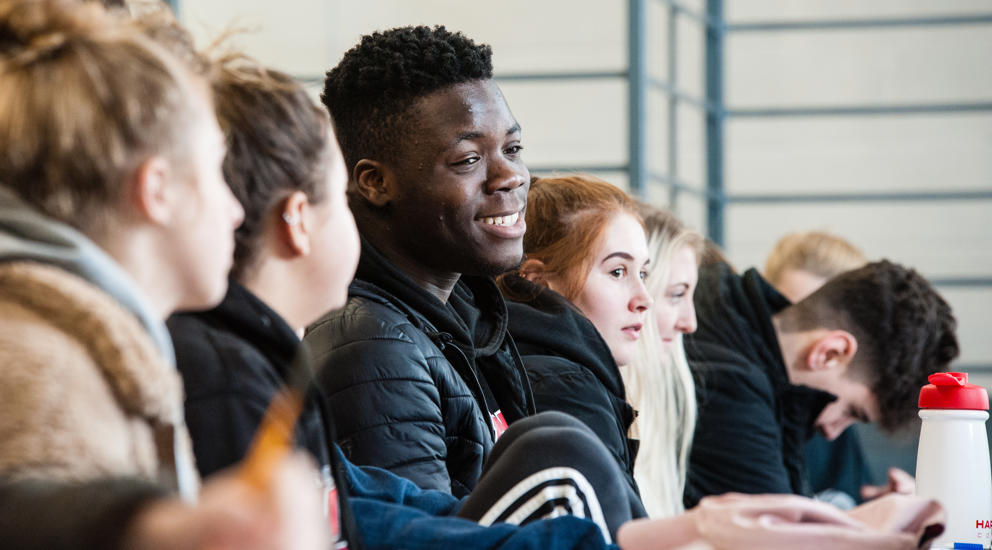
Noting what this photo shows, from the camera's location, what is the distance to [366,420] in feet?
4.68

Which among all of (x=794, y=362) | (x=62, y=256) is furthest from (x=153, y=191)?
(x=794, y=362)

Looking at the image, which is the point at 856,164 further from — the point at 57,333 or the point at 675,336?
the point at 57,333

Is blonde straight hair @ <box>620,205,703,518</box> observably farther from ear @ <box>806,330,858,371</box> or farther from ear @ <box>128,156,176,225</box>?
ear @ <box>128,156,176,225</box>

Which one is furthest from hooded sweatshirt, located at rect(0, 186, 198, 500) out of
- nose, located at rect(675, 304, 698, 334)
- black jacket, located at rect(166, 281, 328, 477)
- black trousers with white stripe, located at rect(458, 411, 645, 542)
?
nose, located at rect(675, 304, 698, 334)

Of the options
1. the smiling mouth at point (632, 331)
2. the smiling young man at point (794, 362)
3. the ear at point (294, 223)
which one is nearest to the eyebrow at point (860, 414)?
the smiling young man at point (794, 362)

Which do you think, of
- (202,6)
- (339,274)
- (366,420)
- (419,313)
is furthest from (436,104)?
(202,6)

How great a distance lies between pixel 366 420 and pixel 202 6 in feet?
10.1

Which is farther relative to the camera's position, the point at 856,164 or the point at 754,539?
the point at 856,164

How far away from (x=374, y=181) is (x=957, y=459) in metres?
0.88

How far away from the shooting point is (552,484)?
114 cm

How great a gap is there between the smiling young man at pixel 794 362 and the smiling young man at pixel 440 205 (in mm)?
1032

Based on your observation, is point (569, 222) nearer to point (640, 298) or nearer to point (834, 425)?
point (640, 298)

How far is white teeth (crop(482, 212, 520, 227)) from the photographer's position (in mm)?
1716

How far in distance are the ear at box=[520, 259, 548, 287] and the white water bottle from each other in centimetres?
83
